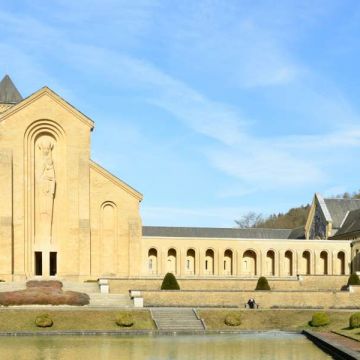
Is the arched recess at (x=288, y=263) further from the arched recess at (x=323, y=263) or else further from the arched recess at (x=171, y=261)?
the arched recess at (x=171, y=261)

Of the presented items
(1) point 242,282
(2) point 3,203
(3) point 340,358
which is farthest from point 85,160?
(3) point 340,358

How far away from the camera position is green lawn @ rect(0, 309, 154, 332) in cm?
3622

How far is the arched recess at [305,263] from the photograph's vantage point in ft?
244

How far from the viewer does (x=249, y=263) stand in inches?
2977

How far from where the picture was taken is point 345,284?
189ft

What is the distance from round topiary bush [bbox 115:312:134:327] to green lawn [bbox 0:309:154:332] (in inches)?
8.4

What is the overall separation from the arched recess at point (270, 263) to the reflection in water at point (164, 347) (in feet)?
130

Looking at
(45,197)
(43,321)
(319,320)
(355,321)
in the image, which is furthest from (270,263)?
(43,321)

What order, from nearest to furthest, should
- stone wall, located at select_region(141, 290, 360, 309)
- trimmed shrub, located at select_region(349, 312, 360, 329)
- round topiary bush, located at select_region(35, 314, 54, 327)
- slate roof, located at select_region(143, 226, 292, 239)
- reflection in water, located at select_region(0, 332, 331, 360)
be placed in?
reflection in water, located at select_region(0, 332, 331, 360), trimmed shrub, located at select_region(349, 312, 360, 329), round topiary bush, located at select_region(35, 314, 54, 327), stone wall, located at select_region(141, 290, 360, 309), slate roof, located at select_region(143, 226, 292, 239)

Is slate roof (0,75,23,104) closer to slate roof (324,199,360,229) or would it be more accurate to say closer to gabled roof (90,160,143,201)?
gabled roof (90,160,143,201)

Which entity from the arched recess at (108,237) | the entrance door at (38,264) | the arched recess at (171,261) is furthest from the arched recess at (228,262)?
the entrance door at (38,264)

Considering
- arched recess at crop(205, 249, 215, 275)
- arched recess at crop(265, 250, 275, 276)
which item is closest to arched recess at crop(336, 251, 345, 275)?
arched recess at crop(265, 250, 275, 276)

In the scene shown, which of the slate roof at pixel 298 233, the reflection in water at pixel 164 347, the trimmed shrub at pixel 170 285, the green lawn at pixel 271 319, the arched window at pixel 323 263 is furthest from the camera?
the slate roof at pixel 298 233

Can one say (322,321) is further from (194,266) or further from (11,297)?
(194,266)
